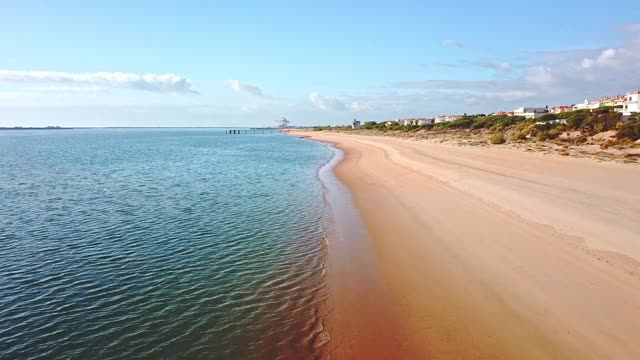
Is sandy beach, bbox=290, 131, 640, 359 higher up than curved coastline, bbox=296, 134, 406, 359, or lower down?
higher up

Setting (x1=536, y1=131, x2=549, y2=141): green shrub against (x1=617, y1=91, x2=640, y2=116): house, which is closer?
(x1=536, y1=131, x2=549, y2=141): green shrub

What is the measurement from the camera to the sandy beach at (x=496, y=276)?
7035mm

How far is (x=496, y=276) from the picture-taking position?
9852 mm

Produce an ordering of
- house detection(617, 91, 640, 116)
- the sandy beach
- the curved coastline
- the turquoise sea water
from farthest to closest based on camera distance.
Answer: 1. house detection(617, 91, 640, 116)
2. the turquoise sea water
3. the curved coastline
4. the sandy beach

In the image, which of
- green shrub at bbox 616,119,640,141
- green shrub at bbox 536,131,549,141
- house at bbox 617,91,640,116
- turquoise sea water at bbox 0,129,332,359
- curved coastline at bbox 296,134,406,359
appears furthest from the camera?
house at bbox 617,91,640,116

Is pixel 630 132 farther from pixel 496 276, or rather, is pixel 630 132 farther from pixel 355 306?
pixel 355 306

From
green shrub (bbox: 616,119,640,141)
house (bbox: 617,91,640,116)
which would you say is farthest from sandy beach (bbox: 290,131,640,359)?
house (bbox: 617,91,640,116)

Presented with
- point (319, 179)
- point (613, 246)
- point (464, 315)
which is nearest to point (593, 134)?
point (319, 179)

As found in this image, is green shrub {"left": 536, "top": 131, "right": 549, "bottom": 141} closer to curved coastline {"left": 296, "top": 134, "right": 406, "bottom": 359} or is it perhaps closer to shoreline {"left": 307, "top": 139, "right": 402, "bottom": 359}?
shoreline {"left": 307, "top": 139, "right": 402, "bottom": 359}

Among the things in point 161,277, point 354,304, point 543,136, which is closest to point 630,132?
point 543,136

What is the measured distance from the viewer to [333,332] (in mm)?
7895

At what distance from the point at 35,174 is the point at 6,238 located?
24810 millimetres

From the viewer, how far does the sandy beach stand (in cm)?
704

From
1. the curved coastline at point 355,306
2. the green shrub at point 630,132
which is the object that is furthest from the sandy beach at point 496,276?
the green shrub at point 630,132
